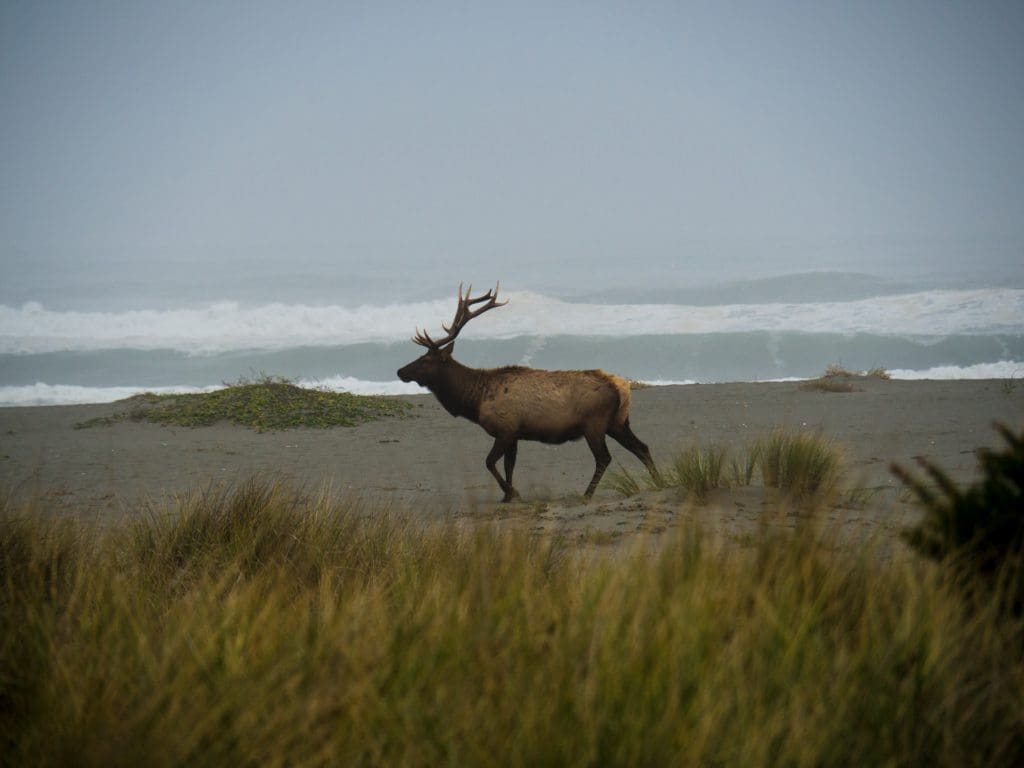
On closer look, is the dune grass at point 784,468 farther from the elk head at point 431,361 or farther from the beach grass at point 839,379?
the beach grass at point 839,379

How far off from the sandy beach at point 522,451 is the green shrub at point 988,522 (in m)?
2.33

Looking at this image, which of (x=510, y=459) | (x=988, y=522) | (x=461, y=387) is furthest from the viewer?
(x=461, y=387)

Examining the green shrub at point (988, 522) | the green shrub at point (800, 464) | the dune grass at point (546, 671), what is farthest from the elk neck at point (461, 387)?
the green shrub at point (988, 522)

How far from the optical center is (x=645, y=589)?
374cm

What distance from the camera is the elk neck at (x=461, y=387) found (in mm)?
10703

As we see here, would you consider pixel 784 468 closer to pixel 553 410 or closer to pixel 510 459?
pixel 553 410

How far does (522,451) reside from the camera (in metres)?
15.4

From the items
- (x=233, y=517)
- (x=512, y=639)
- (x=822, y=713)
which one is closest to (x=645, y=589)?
(x=512, y=639)

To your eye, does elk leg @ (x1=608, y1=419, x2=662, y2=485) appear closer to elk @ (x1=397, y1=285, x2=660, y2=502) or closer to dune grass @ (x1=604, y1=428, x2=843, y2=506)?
elk @ (x1=397, y1=285, x2=660, y2=502)

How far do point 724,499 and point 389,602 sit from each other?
426 centimetres

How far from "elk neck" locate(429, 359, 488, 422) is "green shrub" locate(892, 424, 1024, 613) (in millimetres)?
6923

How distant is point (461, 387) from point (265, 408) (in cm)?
794

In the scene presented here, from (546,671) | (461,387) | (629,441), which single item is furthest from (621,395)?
(546,671)

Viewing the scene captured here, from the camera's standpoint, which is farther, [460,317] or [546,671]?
[460,317]
